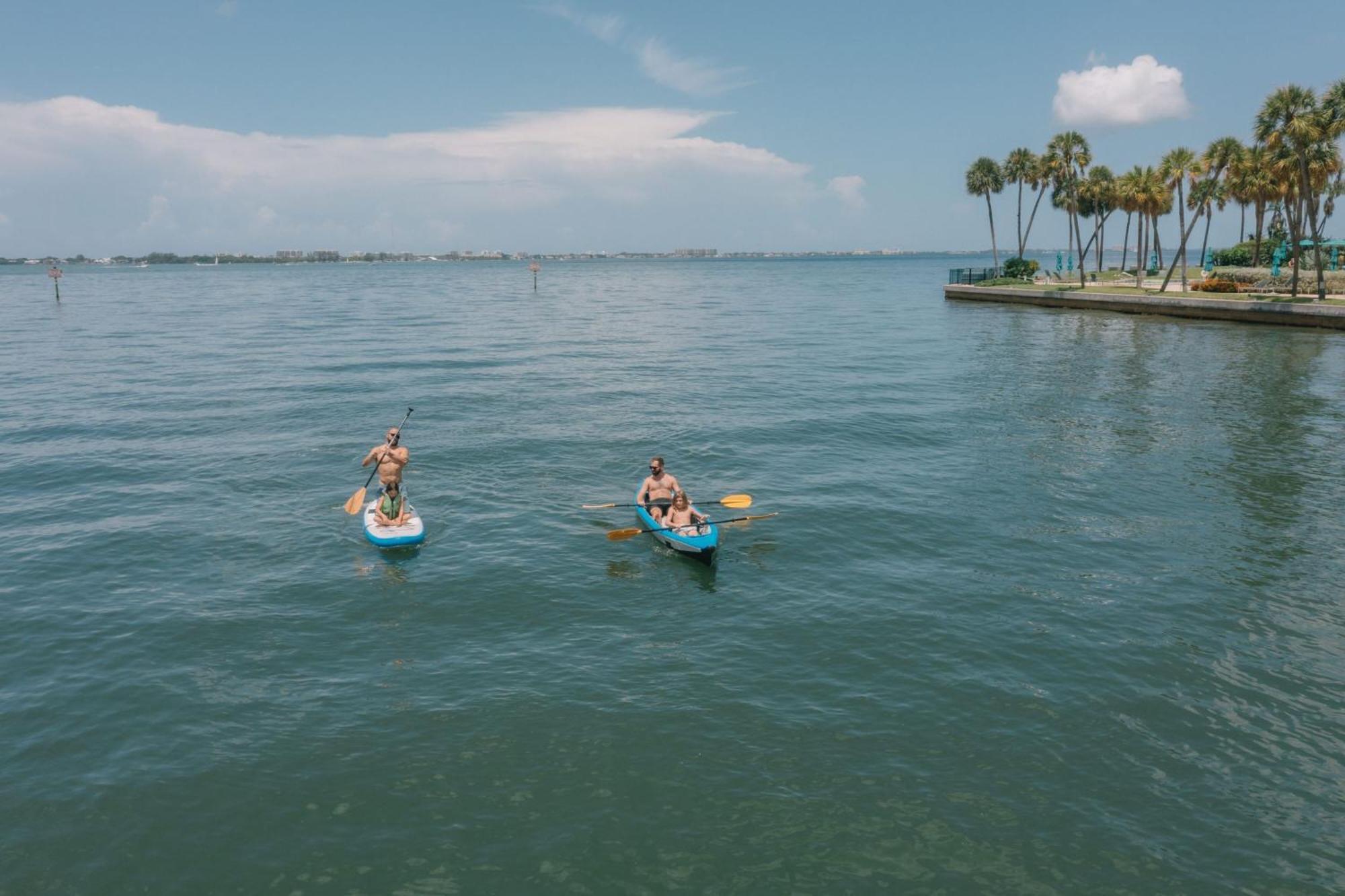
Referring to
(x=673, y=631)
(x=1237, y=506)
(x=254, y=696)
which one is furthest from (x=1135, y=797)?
(x=1237, y=506)

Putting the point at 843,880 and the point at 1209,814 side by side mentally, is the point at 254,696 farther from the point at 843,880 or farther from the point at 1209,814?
the point at 1209,814

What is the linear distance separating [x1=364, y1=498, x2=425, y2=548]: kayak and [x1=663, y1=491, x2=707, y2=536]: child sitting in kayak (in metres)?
6.09

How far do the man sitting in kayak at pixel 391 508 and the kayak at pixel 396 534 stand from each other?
0.13 metres

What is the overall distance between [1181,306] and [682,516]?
6559 centimetres

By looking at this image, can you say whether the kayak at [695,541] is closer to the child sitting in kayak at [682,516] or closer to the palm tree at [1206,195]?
the child sitting in kayak at [682,516]

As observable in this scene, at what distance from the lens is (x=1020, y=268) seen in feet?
330

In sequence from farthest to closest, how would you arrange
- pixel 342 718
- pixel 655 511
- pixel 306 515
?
pixel 306 515, pixel 655 511, pixel 342 718

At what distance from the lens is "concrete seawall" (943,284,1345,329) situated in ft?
194

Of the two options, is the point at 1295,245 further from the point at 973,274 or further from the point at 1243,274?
the point at 973,274

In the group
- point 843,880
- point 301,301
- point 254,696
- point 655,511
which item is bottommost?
point 843,880

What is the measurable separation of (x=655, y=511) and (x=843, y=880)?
12.0 m

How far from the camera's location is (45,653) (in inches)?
612

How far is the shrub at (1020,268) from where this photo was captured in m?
101

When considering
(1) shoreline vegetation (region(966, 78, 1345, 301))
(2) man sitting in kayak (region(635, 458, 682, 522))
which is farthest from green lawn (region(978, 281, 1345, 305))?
(2) man sitting in kayak (region(635, 458, 682, 522))
